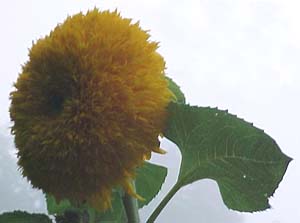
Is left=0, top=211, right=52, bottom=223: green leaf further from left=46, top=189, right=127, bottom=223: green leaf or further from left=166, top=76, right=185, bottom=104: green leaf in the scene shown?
left=166, top=76, right=185, bottom=104: green leaf

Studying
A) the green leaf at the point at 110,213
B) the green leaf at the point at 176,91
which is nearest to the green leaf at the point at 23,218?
the green leaf at the point at 110,213

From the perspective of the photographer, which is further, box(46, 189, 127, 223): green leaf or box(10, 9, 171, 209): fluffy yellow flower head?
box(46, 189, 127, 223): green leaf

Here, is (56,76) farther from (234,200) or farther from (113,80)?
(234,200)

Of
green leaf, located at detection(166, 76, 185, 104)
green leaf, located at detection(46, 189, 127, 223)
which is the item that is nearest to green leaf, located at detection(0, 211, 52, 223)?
green leaf, located at detection(46, 189, 127, 223)

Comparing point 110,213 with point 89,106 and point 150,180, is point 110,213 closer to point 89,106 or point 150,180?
point 150,180

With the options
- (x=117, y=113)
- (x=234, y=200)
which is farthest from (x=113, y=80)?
(x=234, y=200)

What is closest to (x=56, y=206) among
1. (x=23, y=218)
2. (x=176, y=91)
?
(x=23, y=218)
